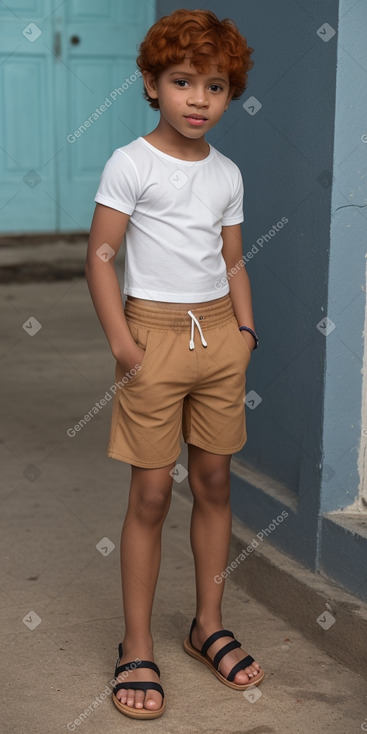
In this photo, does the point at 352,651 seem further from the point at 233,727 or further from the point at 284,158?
the point at 284,158

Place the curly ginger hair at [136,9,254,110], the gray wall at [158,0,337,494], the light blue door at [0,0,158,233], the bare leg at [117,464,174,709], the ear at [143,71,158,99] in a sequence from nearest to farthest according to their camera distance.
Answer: the curly ginger hair at [136,9,254,110]
the ear at [143,71,158,99]
the bare leg at [117,464,174,709]
the gray wall at [158,0,337,494]
the light blue door at [0,0,158,233]

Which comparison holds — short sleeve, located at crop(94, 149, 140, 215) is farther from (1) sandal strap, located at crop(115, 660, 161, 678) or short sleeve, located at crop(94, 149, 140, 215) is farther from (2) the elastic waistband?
(1) sandal strap, located at crop(115, 660, 161, 678)

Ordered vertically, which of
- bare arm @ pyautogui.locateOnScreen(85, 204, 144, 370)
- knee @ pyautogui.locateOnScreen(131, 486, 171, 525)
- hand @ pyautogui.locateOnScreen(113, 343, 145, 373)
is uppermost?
bare arm @ pyautogui.locateOnScreen(85, 204, 144, 370)

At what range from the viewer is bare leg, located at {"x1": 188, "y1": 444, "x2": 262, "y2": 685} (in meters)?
2.51

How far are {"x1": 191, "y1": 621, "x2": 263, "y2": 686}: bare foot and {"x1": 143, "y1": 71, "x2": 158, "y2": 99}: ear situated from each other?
48.6 inches

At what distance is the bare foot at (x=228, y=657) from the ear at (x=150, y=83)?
48.6 inches

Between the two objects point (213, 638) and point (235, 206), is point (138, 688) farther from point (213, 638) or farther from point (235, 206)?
point (235, 206)

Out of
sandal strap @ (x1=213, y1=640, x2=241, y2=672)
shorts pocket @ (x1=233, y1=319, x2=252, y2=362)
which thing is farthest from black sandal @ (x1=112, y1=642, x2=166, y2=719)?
shorts pocket @ (x1=233, y1=319, x2=252, y2=362)

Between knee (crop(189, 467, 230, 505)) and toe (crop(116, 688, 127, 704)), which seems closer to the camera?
toe (crop(116, 688, 127, 704))

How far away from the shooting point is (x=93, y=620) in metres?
2.84

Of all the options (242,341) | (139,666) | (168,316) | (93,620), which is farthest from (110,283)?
A: (93,620)

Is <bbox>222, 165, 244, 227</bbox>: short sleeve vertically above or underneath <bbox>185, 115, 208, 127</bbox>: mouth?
underneath

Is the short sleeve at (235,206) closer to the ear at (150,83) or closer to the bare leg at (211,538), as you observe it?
the ear at (150,83)

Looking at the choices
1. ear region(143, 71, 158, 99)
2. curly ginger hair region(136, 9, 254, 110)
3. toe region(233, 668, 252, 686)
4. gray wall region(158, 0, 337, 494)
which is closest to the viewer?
curly ginger hair region(136, 9, 254, 110)
